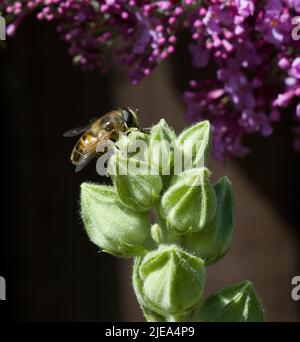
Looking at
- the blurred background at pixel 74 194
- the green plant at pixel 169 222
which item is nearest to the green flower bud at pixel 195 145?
the green plant at pixel 169 222

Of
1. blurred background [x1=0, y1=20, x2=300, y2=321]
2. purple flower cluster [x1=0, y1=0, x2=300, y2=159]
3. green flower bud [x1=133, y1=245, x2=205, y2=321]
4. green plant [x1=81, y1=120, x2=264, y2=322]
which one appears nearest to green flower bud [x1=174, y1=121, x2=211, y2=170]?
green plant [x1=81, y1=120, x2=264, y2=322]

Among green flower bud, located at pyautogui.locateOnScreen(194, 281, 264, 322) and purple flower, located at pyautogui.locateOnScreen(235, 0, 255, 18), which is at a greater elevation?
purple flower, located at pyautogui.locateOnScreen(235, 0, 255, 18)

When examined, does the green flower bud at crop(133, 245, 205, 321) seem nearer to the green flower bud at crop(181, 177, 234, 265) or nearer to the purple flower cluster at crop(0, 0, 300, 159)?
the green flower bud at crop(181, 177, 234, 265)

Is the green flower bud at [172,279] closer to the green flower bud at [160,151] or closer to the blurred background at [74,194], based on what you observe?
the green flower bud at [160,151]

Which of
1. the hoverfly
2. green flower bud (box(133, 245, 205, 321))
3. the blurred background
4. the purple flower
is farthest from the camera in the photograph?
the blurred background

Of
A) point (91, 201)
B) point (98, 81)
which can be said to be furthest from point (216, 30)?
point (98, 81)

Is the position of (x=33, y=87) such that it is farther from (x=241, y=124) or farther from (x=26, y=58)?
(x=241, y=124)
